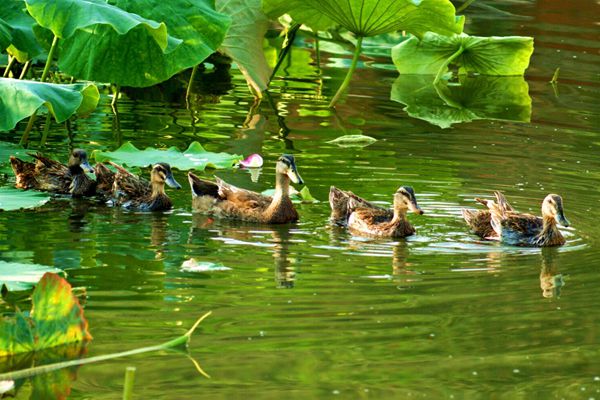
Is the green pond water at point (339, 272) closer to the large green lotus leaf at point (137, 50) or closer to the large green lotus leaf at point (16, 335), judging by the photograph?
the large green lotus leaf at point (16, 335)

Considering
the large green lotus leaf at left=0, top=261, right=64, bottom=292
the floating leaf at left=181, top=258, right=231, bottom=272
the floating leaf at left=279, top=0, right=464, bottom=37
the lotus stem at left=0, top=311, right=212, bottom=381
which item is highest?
the floating leaf at left=279, top=0, right=464, bottom=37

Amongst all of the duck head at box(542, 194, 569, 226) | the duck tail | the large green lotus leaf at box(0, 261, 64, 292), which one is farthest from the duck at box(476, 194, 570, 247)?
the large green lotus leaf at box(0, 261, 64, 292)

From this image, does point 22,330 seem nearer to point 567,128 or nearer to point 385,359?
point 385,359

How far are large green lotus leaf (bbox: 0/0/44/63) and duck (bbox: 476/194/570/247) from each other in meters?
4.35

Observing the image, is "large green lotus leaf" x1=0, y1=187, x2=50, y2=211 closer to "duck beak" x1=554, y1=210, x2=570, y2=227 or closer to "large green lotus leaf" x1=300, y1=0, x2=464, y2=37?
"duck beak" x1=554, y1=210, x2=570, y2=227

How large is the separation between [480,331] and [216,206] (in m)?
3.49

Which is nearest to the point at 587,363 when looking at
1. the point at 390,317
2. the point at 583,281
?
the point at 390,317

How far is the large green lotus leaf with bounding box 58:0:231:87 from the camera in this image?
10844mm

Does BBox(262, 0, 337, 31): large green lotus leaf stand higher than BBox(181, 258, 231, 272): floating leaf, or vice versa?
BBox(262, 0, 337, 31): large green lotus leaf

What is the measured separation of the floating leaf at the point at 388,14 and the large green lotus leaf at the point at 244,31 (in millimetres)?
922

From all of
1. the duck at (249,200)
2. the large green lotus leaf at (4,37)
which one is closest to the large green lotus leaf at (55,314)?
the duck at (249,200)

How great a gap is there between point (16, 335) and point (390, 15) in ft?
24.7

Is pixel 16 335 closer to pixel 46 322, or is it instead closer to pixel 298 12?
pixel 46 322

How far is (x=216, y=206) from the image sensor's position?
9.89 m
